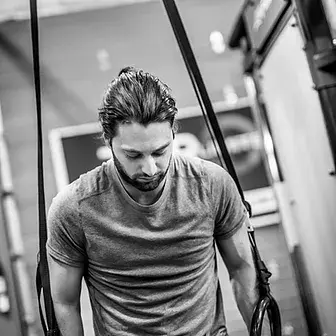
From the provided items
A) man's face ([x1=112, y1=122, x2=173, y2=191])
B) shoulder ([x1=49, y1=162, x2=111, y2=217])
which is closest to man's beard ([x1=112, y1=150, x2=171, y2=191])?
man's face ([x1=112, y1=122, x2=173, y2=191])

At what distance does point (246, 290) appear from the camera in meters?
1.63

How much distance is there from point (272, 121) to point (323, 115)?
0.91 m

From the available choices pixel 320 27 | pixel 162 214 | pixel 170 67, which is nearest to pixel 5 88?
pixel 170 67

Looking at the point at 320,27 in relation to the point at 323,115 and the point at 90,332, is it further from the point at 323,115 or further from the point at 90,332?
the point at 90,332

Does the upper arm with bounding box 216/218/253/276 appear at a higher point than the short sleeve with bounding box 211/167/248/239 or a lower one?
lower

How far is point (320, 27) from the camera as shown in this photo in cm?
224

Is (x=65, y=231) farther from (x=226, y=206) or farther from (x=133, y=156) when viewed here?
(x=226, y=206)

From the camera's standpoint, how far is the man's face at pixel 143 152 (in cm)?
135

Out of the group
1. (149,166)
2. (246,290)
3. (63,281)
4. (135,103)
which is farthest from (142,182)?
Result: (246,290)

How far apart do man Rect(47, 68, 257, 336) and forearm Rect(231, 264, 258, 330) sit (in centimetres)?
10

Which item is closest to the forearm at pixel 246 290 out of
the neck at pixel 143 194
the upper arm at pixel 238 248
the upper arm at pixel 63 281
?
the upper arm at pixel 238 248

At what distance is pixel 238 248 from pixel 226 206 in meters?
0.14

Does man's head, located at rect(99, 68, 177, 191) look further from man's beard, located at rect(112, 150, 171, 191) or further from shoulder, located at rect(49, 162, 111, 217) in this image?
shoulder, located at rect(49, 162, 111, 217)

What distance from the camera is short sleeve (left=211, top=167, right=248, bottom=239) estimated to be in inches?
61.5
